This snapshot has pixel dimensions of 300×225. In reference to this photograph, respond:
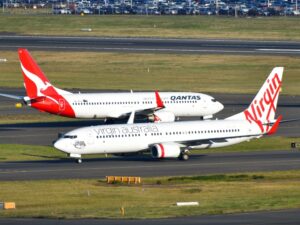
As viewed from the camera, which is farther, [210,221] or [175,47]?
[175,47]

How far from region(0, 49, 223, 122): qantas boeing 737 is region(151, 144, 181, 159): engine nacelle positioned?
64.9ft

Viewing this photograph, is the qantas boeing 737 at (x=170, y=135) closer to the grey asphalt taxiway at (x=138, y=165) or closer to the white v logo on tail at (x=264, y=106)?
the white v logo on tail at (x=264, y=106)

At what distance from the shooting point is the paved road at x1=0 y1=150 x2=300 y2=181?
80.1m

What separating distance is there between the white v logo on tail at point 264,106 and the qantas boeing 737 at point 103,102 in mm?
16062

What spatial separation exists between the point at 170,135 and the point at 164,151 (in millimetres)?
1938

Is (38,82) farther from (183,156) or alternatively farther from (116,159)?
(183,156)

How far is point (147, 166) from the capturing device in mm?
84688

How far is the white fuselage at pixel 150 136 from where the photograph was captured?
276 feet

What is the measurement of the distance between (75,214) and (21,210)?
166 inches

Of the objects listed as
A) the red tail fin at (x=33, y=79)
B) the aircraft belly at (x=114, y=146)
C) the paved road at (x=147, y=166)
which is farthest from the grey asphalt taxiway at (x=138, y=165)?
the red tail fin at (x=33, y=79)

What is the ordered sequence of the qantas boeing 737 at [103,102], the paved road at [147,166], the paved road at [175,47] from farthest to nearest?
1. the paved road at [175,47]
2. the qantas boeing 737 at [103,102]
3. the paved road at [147,166]

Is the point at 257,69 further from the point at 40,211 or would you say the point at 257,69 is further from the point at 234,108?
the point at 40,211

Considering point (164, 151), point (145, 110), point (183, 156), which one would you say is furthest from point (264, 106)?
point (145, 110)

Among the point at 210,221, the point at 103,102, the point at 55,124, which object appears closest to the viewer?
the point at 210,221
